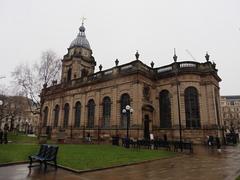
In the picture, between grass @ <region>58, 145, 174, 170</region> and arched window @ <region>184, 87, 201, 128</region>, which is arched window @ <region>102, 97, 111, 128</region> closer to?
arched window @ <region>184, 87, 201, 128</region>

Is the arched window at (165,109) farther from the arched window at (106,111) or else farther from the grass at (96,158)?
the grass at (96,158)

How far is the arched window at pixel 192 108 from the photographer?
2739 cm

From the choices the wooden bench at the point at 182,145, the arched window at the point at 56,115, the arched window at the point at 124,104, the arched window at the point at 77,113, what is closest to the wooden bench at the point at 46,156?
the wooden bench at the point at 182,145

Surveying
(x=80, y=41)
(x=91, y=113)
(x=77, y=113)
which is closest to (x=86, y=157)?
(x=91, y=113)

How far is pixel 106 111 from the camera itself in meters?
32.1

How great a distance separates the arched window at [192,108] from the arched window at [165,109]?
8.14ft

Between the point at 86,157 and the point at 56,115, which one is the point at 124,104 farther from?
the point at 56,115

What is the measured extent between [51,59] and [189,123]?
71.4 feet

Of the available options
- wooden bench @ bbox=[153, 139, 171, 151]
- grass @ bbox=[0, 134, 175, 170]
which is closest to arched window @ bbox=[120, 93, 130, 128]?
wooden bench @ bbox=[153, 139, 171, 151]

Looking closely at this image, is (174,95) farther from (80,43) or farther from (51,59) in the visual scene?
(80,43)

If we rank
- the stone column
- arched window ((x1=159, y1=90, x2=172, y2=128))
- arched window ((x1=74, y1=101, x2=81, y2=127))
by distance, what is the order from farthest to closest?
arched window ((x1=74, y1=101, x2=81, y2=127)), the stone column, arched window ((x1=159, y1=90, x2=172, y2=128))

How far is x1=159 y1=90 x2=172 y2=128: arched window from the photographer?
1142 inches

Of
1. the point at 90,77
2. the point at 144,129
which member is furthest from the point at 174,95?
the point at 90,77

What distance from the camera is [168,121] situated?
95.0 feet
